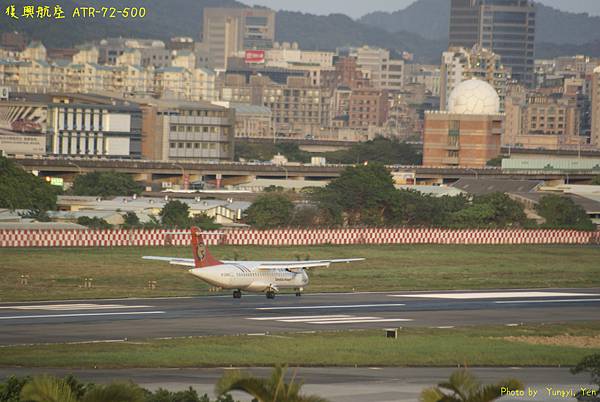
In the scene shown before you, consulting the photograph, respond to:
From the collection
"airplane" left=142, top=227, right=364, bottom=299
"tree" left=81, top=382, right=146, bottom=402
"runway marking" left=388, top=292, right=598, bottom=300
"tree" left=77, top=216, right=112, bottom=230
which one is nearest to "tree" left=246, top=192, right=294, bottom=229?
"tree" left=77, top=216, right=112, bottom=230

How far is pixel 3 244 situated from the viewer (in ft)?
372

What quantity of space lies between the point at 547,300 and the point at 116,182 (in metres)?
110

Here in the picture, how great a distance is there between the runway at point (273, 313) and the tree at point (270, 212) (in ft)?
174

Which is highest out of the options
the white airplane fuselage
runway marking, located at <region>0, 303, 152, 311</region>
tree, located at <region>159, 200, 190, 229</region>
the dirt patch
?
tree, located at <region>159, 200, 190, 229</region>

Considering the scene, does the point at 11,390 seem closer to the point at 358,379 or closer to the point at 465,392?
the point at 465,392

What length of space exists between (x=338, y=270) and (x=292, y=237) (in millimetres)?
17159

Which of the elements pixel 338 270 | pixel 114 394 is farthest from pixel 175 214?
pixel 114 394

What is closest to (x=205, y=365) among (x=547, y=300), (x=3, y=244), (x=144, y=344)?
(x=144, y=344)

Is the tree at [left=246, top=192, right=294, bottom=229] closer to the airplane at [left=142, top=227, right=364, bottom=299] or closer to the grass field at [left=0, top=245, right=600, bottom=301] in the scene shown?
the grass field at [left=0, top=245, right=600, bottom=301]

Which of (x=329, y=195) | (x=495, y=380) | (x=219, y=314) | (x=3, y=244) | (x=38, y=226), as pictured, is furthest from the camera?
(x=329, y=195)

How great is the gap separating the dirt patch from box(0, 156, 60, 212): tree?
82.1 meters

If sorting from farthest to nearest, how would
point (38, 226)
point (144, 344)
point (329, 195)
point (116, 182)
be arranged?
point (116, 182), point (329, 195), point (38, 226), point (144, 344)

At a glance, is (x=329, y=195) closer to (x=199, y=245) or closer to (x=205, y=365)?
(x=199, y=245)

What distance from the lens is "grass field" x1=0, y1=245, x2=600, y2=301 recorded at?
300 ft
